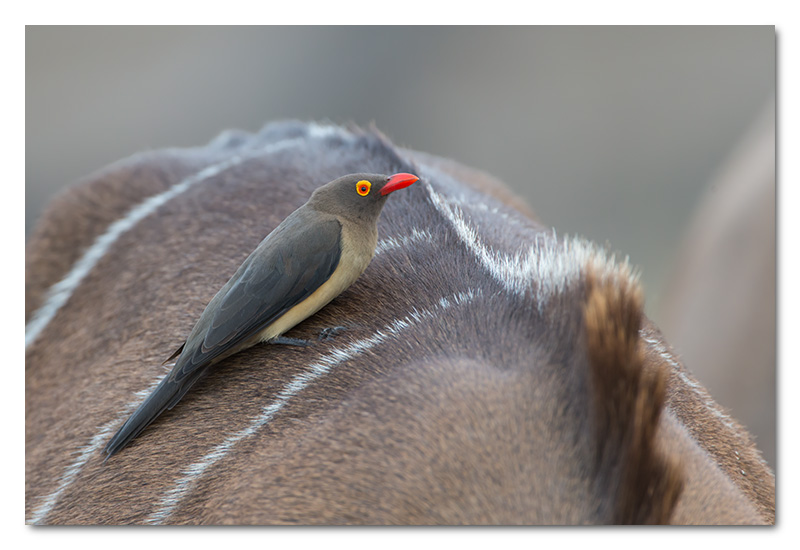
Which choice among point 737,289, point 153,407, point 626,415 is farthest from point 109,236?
point 737,289

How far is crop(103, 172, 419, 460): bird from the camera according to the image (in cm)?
107

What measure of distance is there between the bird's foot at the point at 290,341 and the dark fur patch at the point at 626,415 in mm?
418

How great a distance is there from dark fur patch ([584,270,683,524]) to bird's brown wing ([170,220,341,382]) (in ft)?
1.14

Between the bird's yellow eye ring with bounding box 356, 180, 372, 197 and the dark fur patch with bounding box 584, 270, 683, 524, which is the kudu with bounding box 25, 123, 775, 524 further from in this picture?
the bird's yellow eye ring with bounding box 356, 180, 372, 197

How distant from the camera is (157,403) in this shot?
117 cm

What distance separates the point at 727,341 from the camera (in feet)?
7.51

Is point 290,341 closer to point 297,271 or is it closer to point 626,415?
point 297,271

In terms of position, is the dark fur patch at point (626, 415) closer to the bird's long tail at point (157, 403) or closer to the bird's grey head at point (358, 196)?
the bird's grey head at point (358, 196)

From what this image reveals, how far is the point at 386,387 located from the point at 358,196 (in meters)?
0.26

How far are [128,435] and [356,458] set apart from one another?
431 millimetres

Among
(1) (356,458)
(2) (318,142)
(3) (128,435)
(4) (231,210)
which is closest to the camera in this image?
(1) (356,458)

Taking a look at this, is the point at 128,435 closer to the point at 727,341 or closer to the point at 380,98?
the point at 380,98
